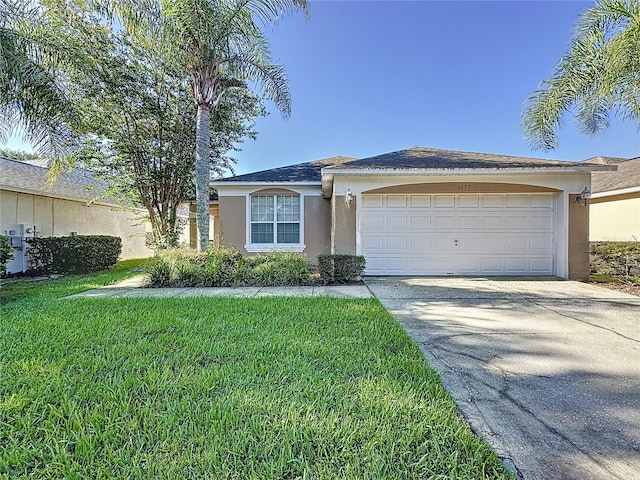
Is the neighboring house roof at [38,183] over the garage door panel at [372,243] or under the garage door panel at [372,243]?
over

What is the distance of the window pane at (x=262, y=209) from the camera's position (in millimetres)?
12297

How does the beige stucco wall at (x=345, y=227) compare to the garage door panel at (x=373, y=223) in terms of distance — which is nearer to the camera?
the beige stucco wall at (x=345, y=227)

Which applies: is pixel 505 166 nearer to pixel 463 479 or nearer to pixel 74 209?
pixel 463 479

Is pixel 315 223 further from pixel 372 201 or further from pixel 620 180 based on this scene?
pixel 620 180

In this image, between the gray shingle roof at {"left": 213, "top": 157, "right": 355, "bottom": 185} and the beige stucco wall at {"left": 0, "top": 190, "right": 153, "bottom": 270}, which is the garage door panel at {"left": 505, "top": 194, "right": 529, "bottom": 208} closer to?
the gray shingle roof at {"left": 213, "top": 157, "right": 355, "bottom": 185}

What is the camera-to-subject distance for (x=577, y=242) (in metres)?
9.09

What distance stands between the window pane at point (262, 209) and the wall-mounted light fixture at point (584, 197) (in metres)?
10.0

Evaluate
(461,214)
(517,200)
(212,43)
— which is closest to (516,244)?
(517,200)

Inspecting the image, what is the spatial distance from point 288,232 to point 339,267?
4370mm

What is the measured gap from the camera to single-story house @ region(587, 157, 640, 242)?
11938 millimetres

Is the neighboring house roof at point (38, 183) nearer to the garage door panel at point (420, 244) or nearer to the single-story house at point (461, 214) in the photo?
the single-story house at point (461, 214)

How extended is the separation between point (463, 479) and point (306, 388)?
1.35 metres

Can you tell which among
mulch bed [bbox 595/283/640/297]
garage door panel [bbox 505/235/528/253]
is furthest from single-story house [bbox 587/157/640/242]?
garage door panel [bbox 505/235/528/253]

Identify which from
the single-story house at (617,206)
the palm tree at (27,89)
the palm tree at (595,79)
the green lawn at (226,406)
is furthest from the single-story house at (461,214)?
the palm tree at (27,89)
